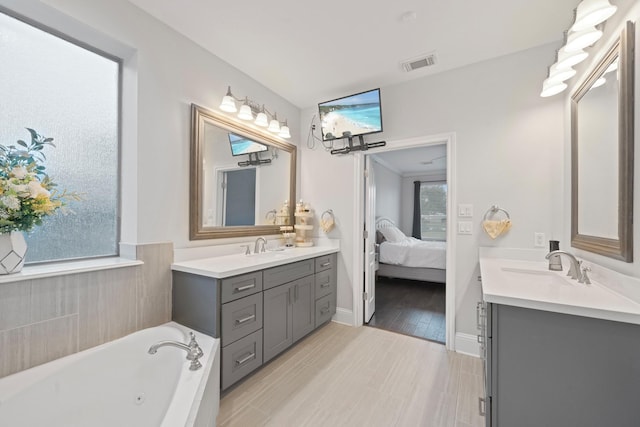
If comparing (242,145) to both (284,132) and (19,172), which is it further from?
(19,172)

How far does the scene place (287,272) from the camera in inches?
88.0

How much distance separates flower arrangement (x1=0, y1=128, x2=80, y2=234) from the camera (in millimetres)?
1209

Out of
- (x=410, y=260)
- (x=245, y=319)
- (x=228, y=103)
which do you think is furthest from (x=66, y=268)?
(x=410, y=260)

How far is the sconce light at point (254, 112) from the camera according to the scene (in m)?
2.19

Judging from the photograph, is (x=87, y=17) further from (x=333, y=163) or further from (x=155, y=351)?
(x=333, y=163)

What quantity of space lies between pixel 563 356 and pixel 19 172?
8.56ft

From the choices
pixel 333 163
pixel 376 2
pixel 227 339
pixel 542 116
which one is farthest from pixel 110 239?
pixel 542 116

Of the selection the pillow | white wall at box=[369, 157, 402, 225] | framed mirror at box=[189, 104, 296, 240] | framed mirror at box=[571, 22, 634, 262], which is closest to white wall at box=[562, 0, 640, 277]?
framed mirror at box=[571, 22, 634, 262]

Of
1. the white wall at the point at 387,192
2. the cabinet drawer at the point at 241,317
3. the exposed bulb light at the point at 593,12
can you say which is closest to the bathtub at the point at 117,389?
the cabinet drawer at the point at 241,317

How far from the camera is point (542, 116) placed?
2.06m

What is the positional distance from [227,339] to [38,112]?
1757 millimetres

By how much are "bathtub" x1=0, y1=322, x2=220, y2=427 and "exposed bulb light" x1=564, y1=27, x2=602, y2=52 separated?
2.63 meters

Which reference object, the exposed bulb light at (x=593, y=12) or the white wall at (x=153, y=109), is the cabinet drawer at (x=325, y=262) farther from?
the exposed bulb light at (x=593, y=12)

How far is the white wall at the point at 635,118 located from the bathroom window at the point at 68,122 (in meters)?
2.88
